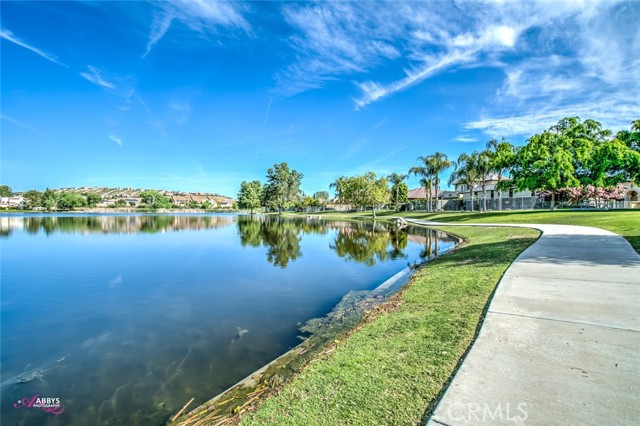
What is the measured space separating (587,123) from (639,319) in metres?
41.5

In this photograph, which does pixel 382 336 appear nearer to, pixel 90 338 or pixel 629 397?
pixel 629 397

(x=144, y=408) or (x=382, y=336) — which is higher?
(x=382, y=336)

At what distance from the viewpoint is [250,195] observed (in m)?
93.1

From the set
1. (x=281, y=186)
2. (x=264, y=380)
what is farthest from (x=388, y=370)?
(x=281, y=186)

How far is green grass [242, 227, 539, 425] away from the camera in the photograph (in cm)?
303

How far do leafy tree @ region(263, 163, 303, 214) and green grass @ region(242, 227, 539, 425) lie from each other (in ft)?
278

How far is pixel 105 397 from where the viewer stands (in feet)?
14.2

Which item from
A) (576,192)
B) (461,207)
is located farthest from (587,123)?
(461,207)

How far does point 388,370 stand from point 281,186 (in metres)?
86.7

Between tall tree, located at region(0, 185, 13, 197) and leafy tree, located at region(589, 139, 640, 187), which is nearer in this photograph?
leafy tree, located at region(589, 139, 640, 187)

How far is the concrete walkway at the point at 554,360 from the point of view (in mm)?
2709

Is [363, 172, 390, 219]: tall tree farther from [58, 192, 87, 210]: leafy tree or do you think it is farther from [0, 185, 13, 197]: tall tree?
[0, 185, 13, 197]: tall tree

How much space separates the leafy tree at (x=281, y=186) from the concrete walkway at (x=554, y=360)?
8489 centimetres

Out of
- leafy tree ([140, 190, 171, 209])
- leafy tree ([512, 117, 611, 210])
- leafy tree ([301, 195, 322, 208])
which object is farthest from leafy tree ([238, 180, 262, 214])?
leafy tree ([512, 117, 611, 210])
